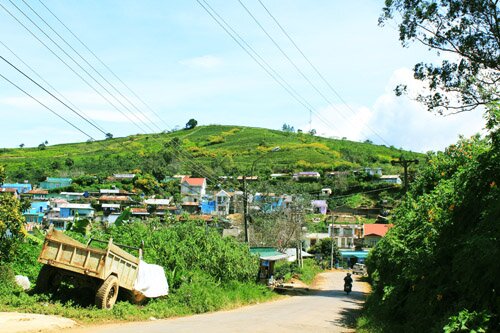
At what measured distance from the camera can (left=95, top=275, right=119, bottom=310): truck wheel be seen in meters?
14.6

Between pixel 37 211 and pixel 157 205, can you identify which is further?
pixel 37 211

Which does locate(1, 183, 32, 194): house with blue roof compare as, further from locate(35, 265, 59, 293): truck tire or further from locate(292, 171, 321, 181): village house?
locate(35, 265, 59, 293): truck tire

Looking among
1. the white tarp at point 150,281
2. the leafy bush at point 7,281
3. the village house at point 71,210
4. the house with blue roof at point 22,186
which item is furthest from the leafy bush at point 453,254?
the house with blue roof at point 22,186

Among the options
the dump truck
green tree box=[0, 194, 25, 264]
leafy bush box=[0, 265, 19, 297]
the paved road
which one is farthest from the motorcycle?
leafy bush box=[0, 265, 19, 297]

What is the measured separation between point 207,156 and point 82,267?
392 feet

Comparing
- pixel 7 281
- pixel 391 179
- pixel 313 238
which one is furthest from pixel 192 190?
pixel 7 281

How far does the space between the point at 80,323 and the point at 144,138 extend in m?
155

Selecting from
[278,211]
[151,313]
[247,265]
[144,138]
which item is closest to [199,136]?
[144,138]

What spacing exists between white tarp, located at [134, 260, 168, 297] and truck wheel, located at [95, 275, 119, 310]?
4.82 ft

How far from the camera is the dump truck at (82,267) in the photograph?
14.5m

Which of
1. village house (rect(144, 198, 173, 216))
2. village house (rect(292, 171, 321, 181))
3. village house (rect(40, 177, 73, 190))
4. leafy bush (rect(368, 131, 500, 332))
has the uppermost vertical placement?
village house (rect(292, 171, 321, 181))

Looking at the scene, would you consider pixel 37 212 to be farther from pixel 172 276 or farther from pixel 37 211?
pixel 172 276

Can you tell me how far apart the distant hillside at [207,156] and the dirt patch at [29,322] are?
84.2 m

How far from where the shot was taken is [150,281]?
17.2m
